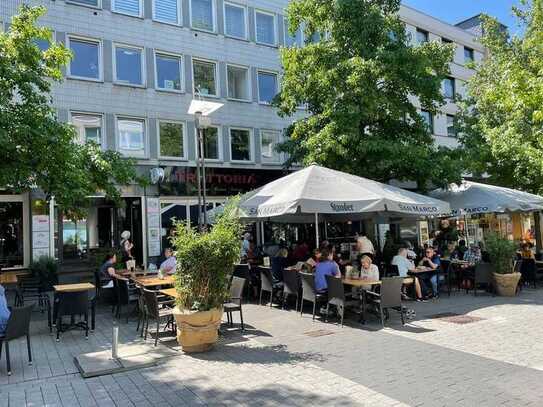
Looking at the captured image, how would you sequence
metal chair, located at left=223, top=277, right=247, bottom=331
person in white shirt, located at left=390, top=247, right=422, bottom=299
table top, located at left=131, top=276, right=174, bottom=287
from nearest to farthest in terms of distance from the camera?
metal chair, located at left=223, top=277, right=247, bottom=331
table top, located at left=131, top=276, right=174, bottom=287
person in white shirt, located at left=390, top=247, right=422, bottom=299

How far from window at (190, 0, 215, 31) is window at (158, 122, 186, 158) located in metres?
4.74

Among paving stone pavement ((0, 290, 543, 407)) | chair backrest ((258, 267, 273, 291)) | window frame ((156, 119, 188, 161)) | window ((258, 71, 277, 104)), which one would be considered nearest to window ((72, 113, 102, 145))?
window frame ((156, 119, 188, 161))

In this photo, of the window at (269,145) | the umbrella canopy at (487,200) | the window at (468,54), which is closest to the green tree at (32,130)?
the umbrella canopy at (487,200)

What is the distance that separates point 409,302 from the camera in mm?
11492

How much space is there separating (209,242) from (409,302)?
6.14 meters

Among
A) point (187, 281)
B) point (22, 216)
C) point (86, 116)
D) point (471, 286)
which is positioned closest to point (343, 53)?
point (471, 286)

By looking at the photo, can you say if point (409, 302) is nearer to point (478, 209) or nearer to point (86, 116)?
point (478, 209)

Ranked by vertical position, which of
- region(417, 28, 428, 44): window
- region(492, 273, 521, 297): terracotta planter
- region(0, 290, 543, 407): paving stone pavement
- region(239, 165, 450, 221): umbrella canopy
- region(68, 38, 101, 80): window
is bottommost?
region(0, 290, 543, 407): paving stone pavement

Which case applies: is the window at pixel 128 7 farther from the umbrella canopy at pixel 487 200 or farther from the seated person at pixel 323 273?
the seated person at pixel 323 273

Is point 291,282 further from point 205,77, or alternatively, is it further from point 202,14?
point 202,14

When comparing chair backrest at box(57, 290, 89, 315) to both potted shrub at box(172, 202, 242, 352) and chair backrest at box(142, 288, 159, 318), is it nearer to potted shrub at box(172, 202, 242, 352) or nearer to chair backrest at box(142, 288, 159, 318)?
chair backrest at box(142, 288, 159, 318)

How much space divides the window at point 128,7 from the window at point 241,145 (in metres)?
6.33

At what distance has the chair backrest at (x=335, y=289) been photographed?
8.92 m

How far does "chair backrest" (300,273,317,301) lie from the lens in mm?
9703
